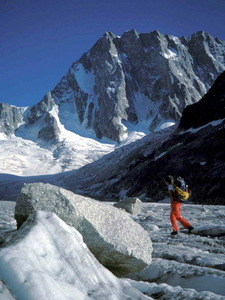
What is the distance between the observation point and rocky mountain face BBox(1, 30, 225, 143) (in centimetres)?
16512

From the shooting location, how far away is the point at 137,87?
190m

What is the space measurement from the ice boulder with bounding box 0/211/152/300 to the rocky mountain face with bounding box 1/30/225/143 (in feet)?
A: 504

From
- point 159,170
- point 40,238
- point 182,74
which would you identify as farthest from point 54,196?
point 182,74

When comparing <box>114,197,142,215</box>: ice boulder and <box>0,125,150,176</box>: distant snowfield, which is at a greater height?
<box>0,125,150,176</box>: distant snowfield

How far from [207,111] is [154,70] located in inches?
5474

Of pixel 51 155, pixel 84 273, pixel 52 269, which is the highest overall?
pixel 51 155

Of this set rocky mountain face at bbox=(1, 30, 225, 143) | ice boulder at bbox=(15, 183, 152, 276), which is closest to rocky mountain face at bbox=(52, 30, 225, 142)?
rocky mountain face at bbox=(1, 30, 225, 143)

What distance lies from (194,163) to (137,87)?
531 feet

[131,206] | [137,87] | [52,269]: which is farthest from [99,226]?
[137,87]

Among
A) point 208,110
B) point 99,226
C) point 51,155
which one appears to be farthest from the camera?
point 51,155

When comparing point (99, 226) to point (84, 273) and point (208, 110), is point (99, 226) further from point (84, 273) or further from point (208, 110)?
point (208, 110)

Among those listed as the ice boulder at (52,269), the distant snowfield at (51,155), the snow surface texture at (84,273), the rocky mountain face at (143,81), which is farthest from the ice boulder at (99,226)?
the rocky mountain face at (143,81)

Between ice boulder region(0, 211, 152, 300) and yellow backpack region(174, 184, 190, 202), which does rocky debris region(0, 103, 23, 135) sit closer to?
yellow backpack region(174, 184, 190, 202)

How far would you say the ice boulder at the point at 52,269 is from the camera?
7.00ft
